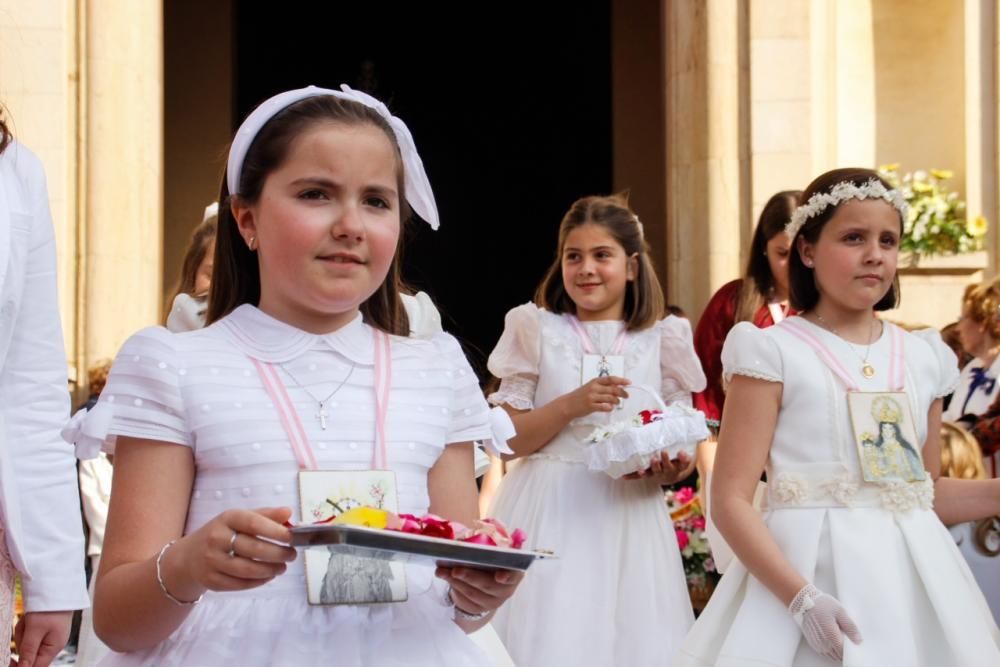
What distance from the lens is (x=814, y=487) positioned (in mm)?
3729

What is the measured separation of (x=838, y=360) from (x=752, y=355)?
9.0 inches

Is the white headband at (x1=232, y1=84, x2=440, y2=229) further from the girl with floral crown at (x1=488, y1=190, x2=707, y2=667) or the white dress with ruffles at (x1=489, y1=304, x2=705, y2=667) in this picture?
the white dress with ruffles at (x1=489, y1=304, x2=705, y2=667)

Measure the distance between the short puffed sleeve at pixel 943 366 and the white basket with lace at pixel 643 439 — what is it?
1215mm

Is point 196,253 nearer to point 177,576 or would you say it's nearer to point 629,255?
point 629,255

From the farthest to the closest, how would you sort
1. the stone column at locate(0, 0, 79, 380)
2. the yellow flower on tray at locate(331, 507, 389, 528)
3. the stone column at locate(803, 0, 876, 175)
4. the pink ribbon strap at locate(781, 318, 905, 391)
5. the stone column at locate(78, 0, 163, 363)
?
the stone column at locate(803, 0, 876, 175), the stone column at locate(78, 0, 163, 363), the stone column at locate(0, 0, 79, 380), the pink ribbon strap at locate(781, 318, 905, 391), the yellow flower on tray at locate(331, 507, 389, 528)

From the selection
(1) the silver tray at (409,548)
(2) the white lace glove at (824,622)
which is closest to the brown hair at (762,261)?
(2) the white lace glove at (824,622)

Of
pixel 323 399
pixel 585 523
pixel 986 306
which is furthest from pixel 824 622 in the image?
pixel 986 306

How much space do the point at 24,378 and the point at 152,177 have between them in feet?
21.0

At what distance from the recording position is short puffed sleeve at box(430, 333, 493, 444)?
8.36 ft

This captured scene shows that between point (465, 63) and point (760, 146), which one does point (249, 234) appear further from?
point (465, 63)

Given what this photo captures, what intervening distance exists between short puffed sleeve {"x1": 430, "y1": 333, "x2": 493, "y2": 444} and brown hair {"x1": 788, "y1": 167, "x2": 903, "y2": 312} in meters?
1.70

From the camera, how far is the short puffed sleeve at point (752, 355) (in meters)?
3.79

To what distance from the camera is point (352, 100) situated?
251 cm

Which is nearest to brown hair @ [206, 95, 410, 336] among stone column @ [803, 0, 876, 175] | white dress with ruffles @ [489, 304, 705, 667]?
white dress with ruffles @ [489, 304, 705, 667]
